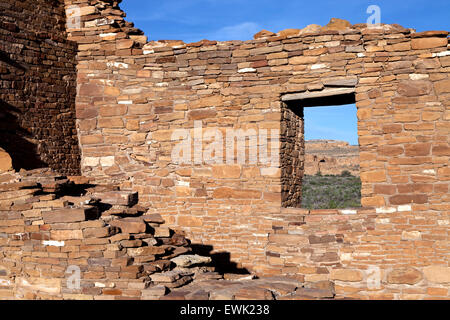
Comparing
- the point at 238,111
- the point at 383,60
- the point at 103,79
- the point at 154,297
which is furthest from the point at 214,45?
the point at 154,297

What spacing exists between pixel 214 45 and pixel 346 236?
3.70 m

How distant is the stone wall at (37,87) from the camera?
6238 millimetres

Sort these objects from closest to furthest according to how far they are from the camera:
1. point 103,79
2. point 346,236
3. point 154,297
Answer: point 154,297 < point 346,236 < point 103,79

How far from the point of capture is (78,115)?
7242 mm

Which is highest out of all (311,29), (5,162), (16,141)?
(311,29)

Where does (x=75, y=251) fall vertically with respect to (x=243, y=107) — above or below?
below

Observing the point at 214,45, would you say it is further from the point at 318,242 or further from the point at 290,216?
the point at 318,242

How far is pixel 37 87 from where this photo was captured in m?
6.65

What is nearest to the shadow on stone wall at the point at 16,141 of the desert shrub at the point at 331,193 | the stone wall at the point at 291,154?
the stone wall at the point at 291,154

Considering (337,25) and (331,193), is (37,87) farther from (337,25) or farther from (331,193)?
(331,193)

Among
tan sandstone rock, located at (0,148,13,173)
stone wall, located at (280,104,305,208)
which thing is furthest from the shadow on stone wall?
stone wall, located at (280,104,305,208)

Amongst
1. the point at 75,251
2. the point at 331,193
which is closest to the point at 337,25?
the point at 75,251

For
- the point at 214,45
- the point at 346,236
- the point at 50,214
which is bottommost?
the point at 346,236

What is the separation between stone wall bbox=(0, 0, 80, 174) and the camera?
6.24 m
